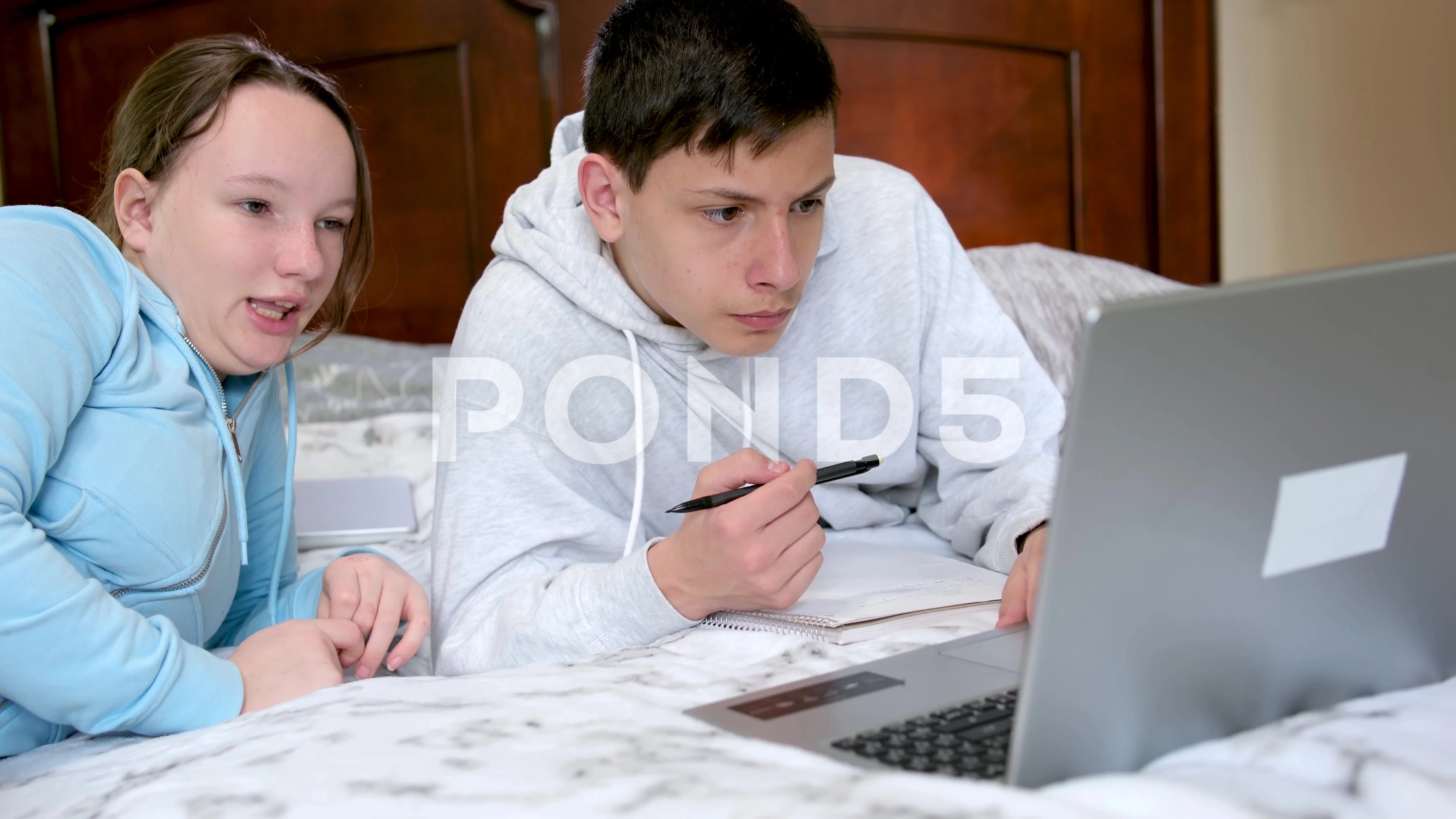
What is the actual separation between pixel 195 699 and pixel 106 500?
0.17m

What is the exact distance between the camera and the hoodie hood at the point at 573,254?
1.11 meters

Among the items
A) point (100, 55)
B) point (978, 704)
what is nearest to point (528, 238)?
point (978, 704)

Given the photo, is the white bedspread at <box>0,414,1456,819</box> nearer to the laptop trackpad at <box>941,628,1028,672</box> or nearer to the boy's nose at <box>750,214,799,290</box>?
the laptop trackpad at <box>941,628,1028,672</box>

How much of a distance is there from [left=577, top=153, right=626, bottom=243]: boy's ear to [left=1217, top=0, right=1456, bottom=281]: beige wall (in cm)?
163

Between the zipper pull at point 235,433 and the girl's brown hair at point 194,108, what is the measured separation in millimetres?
106

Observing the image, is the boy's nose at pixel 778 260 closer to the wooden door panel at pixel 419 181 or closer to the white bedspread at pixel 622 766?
the white bedspread at pixel 622 766

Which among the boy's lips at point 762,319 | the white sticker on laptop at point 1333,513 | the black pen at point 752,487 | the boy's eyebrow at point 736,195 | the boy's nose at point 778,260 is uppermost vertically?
the boy's eyebrow at point 736,195

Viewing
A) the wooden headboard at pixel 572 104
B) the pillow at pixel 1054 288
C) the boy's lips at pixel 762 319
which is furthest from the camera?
the wooden headboard at pixel 572 104

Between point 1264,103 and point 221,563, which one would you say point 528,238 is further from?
point 1264,103

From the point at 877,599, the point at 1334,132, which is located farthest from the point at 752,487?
the point at 1334,132

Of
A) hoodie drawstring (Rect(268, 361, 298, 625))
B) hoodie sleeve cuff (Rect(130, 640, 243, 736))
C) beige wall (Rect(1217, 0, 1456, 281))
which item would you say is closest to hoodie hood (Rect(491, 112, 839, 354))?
hoodie drawstring (Rect(268, 361, 298, 625))

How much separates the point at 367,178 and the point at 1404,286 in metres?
0.91

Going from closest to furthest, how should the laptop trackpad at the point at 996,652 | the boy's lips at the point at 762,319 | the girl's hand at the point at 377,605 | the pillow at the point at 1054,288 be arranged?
1. the laptop trackpad at the point at 996,652
2. the girl's hand at the point at 377,605
3. the boy's lips at the point at 762,319
4. the pillow at the point at 1054,288

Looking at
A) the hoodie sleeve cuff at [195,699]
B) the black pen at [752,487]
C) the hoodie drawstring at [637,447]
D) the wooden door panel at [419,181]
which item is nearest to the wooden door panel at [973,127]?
the wooden door panel at [419,181]
